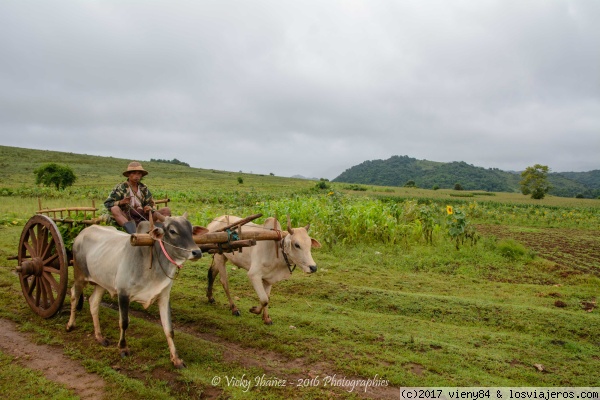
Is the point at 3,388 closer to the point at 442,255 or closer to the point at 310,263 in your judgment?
the point at 310,263

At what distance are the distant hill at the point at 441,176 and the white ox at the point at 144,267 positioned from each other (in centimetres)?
8939

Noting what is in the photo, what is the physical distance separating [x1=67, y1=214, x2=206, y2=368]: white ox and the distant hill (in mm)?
89394

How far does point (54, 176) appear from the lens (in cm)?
4125

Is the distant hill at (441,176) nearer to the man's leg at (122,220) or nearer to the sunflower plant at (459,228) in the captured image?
the sunflower plant at (459,228)

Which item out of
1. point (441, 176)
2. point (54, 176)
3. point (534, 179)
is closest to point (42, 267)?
point (54, 176)

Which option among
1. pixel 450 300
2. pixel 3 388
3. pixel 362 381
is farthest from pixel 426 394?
pixel 3 388

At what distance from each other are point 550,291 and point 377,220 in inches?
236

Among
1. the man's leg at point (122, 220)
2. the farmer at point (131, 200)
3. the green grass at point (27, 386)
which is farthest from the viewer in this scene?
the farmer at point (131, 200)

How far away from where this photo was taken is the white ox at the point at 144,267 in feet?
15.5

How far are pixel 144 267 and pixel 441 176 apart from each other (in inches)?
4494

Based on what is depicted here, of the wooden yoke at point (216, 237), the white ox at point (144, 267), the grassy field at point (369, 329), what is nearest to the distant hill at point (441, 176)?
the grassy field at point (369, 329)

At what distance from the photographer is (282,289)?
8305 millimetres

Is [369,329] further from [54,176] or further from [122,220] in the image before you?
[54,176]

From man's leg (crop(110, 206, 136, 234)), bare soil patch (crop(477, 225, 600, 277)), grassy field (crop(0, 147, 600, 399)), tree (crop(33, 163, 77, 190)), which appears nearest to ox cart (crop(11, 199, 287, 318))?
grassy field (crop(0, 147, 600, 399))
